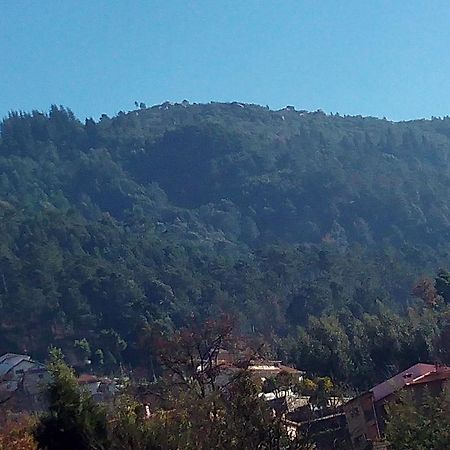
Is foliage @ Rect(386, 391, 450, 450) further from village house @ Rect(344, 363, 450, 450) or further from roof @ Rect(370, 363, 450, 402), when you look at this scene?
roof @ Rect(370, 363, 450, 402)

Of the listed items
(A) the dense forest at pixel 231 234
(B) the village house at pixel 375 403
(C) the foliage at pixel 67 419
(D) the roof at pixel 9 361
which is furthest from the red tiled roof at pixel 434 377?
(D) the roof at pixel 9 361

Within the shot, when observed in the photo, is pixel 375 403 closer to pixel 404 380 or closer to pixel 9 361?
pixel 404 380

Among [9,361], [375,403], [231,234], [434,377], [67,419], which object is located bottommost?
[375,403]

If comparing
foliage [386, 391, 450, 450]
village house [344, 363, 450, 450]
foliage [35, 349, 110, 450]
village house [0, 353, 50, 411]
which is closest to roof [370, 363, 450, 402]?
village house [344, 363, 450, 450]

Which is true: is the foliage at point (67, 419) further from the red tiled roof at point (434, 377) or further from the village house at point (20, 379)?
the village house at point (20, 379)

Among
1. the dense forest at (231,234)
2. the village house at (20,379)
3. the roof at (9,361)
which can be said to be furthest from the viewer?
the dense forest at (231,234)

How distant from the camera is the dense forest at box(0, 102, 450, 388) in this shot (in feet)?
143

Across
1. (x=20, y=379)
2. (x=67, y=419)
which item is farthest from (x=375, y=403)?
(x=20, y=379)

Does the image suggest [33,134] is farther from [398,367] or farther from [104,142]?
[398,367]

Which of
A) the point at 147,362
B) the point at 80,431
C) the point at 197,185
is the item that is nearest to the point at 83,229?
the point at 147,362

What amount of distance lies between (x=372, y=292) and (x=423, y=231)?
24.7 meters

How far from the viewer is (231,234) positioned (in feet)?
290

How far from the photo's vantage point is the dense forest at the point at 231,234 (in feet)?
143

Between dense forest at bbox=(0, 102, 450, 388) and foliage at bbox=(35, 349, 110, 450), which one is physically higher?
dense forest at bbox=(0, 102, 450, 388)
